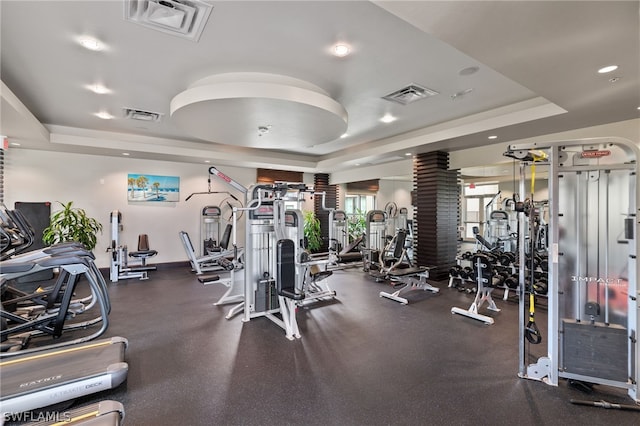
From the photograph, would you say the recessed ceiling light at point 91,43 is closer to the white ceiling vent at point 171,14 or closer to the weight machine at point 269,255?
the white ceiling vent at point 171,14

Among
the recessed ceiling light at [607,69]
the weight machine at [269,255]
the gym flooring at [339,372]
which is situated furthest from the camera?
the weight machine at [269,255]

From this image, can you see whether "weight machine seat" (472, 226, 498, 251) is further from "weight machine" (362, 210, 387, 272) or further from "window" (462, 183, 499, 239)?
"weight machine" (362, 210, 387, 272)

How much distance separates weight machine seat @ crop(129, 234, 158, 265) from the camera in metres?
6.85

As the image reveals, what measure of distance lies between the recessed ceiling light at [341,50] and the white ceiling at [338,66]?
10 cm

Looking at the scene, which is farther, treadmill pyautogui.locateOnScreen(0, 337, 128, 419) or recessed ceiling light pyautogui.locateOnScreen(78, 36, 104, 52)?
recessed ceiling light pyautogui.locateOnScreen(78, 36, 104, 52)

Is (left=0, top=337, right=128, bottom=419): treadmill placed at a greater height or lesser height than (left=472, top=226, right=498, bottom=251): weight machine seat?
lesser

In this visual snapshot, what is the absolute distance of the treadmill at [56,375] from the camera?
205cm

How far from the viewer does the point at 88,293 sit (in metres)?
5.27

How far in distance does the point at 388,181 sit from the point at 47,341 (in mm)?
7809

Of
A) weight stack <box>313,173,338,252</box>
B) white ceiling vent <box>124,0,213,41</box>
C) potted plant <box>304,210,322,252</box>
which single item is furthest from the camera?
weight stack <box>313,173,338,252</box>

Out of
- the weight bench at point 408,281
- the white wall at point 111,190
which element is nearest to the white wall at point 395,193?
the weight bench at point 408,281

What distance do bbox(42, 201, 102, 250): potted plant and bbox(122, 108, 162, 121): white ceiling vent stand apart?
2.22 meters

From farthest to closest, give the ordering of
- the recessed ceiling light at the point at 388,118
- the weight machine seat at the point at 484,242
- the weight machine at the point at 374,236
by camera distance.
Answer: the weight machine at the point at 374,236 < the weight machine seat at the point at 484,242 < the recessed ceiling light at the point at 388,118

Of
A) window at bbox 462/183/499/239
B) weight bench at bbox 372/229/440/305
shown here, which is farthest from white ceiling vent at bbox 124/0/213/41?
window at bbox 462/183/499/239
